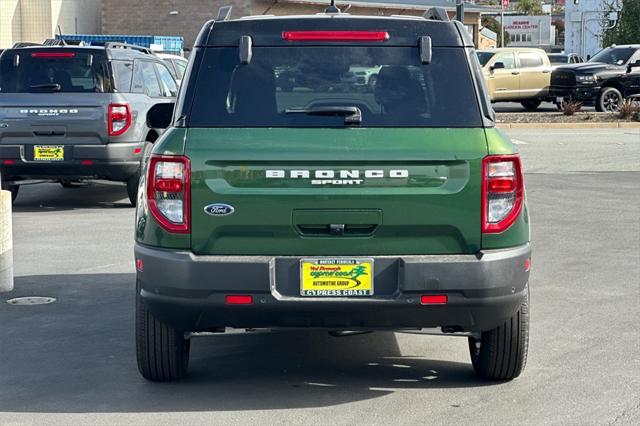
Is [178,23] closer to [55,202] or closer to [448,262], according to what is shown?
[55,202]

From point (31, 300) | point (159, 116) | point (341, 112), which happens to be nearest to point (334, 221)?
point (341, 112)

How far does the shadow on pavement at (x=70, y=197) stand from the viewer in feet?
49.8

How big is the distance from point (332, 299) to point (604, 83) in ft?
94.3

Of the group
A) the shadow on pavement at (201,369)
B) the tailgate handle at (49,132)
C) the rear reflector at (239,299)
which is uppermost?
the tailgate handle at (49,132)

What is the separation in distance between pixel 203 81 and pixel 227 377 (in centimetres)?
173

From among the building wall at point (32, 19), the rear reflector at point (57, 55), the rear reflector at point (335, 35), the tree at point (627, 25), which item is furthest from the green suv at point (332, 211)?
the tree at point (627, 25)

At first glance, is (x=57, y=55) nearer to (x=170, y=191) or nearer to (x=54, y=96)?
(x=54, y=96)

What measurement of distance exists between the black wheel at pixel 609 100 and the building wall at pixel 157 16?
60.2 ft

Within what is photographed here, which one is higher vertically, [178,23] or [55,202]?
[178,23]

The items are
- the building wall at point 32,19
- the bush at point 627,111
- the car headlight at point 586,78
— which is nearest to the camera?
the bush at point 627,111

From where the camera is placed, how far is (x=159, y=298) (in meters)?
6.03

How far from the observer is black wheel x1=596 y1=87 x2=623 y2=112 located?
33188 mm

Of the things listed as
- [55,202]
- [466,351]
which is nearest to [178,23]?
[55,202]

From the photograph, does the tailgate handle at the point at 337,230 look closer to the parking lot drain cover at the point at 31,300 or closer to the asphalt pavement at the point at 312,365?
the asphalt pavement at the point at 312,365
